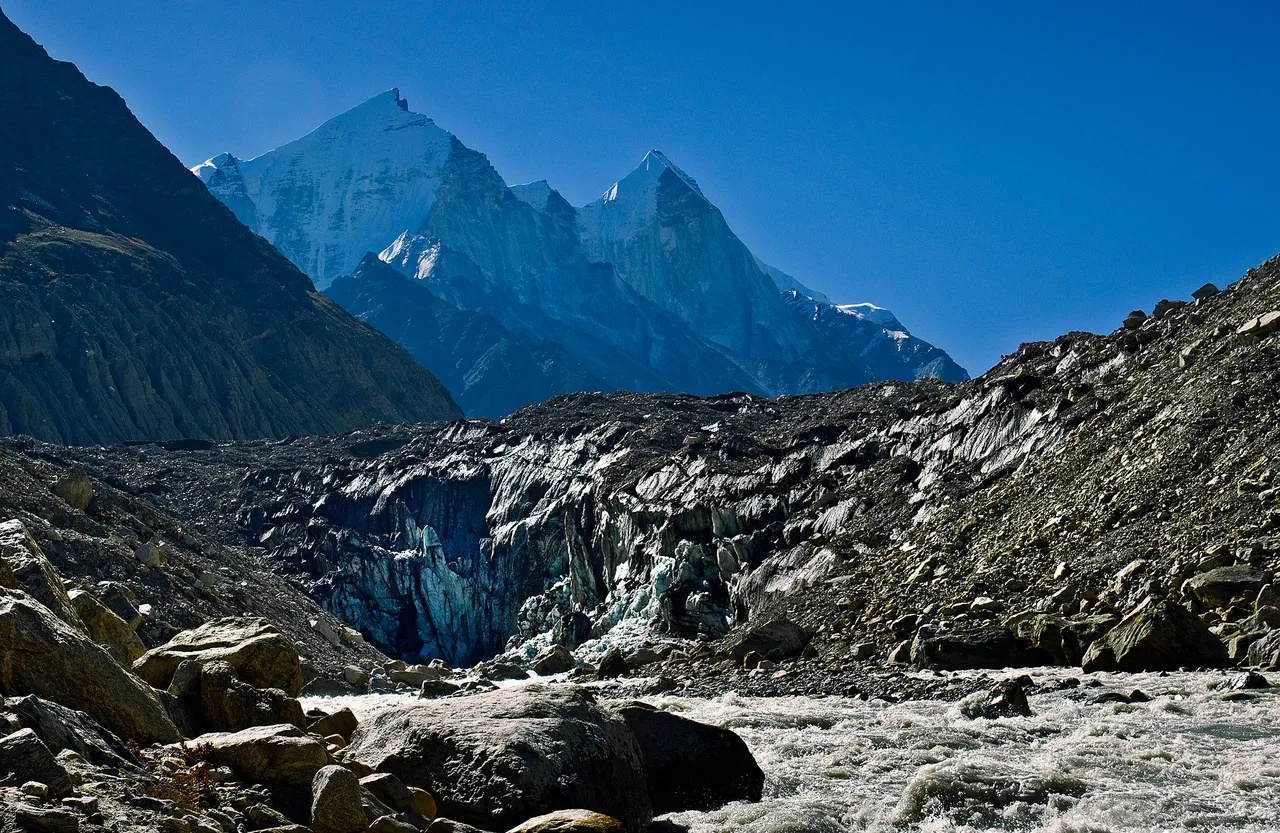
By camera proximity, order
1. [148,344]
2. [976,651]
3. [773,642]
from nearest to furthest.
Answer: [976,651] < [773,642] < [148,344]

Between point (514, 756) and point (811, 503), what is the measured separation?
46898 mm

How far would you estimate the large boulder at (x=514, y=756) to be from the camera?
1398 cm

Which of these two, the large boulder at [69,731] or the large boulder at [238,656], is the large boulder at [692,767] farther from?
the large boulder at [69,731]

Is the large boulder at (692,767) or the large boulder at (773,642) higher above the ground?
the large boulder at (773,642)

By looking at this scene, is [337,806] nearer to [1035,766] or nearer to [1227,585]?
[1035,766]

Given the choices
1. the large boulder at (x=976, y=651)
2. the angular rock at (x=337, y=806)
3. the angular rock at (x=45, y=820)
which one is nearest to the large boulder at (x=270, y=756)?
the angular rock at (x=337, y=806)

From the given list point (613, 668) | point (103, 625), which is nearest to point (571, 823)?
point (103, 625)

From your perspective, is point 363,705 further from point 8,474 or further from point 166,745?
point 8,474

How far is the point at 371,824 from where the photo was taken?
40.2 feet

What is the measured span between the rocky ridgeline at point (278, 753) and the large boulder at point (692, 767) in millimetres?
25

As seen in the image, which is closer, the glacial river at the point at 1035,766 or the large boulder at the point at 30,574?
the glacial river at the point at 1035,766

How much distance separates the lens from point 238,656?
61.6 feet

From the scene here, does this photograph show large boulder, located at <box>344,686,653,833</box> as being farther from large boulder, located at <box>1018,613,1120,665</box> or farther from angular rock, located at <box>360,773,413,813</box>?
large boulder, located at <box>1018,613,1120,665</box>

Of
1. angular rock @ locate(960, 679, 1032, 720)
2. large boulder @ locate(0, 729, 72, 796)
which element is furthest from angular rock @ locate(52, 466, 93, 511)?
large boulder @ locate(0, 729, 72, 796)
